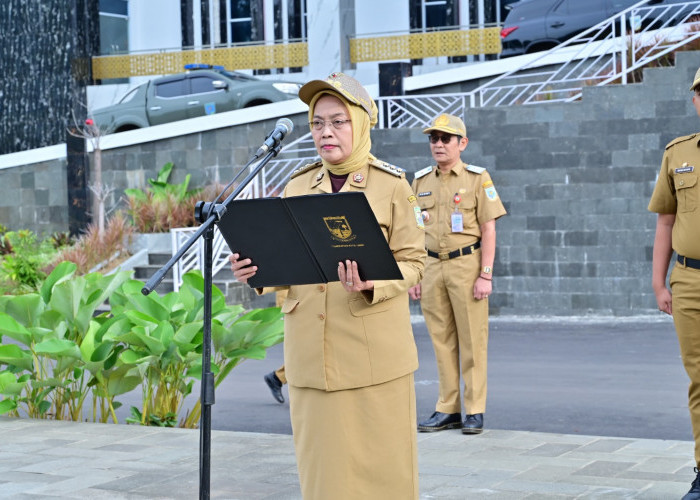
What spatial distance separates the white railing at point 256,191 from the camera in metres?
17.4

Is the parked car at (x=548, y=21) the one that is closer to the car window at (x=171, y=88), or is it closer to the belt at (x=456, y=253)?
the car window at (x=171, y=88)

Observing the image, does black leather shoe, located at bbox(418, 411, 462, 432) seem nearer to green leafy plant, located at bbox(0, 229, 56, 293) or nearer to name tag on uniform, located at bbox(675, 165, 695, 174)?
name tag on uniform, located at bbox(675, 165, 695, 174)

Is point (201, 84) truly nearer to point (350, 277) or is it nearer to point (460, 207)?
point (460, 207)

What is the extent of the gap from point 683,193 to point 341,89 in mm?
2246

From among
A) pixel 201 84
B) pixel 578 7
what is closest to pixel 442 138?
pixel 578 7

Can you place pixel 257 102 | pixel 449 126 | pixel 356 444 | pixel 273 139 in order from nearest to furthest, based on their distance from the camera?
pixel 356 444 → pixel 273 139 → pixel 449 126 → pixel 257 102

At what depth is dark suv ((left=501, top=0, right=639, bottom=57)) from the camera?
67.9 feet

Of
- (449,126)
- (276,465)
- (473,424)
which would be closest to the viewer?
(276,465)

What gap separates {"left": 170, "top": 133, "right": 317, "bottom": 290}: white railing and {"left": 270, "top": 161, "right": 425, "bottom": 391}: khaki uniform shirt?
40.0 feet

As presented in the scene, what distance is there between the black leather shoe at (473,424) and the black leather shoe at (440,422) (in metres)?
0.15

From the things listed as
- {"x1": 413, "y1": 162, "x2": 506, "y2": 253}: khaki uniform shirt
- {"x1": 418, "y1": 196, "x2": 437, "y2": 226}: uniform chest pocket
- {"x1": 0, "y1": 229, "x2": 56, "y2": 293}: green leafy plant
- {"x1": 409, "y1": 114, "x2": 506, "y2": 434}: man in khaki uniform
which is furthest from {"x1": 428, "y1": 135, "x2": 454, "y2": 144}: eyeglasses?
{"x1": 0, "y1": 229, "x2": 56, "y2": 293}: green leafy plant

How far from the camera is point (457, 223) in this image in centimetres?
819

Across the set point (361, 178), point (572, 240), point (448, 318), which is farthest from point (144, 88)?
point (361, 178)

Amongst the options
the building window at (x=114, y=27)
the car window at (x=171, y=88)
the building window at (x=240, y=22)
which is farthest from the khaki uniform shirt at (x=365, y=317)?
the building window at (x=114, y=27)
